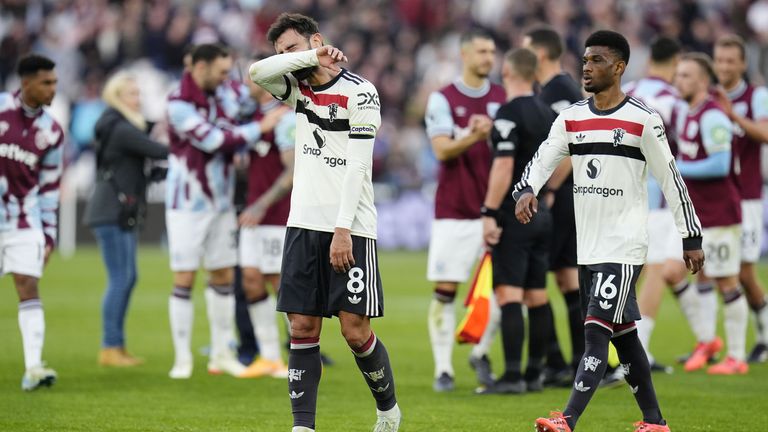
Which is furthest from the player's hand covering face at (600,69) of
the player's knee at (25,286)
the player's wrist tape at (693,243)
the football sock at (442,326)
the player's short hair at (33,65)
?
the player's knee at (25,286)

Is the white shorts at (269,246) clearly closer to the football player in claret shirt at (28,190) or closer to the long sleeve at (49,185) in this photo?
the long sleeve at (49,185)

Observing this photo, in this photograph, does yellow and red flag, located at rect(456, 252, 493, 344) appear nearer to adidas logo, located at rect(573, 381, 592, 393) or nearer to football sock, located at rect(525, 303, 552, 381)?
football sock, located at rect(525, 303, 552, 381)

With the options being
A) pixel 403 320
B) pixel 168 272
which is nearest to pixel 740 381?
pixel 403 320

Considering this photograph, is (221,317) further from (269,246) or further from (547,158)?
(547,158)

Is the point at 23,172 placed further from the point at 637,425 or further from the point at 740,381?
the point at 740,381

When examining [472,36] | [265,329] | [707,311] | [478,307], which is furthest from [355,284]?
[707,311]

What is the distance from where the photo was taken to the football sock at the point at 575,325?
32.3 ft

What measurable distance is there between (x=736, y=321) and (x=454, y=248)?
2.97 m

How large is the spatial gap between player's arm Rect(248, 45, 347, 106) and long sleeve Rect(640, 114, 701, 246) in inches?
76.4

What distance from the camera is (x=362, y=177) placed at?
6816mm

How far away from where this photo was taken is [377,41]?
2864 cm

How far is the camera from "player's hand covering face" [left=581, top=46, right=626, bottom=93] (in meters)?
7.18

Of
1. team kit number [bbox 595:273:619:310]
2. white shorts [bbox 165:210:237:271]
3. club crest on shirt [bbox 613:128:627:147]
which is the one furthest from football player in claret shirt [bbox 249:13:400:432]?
white shorts [bbox 165:210:237:271]

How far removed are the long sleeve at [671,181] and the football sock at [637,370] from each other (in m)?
0.68
